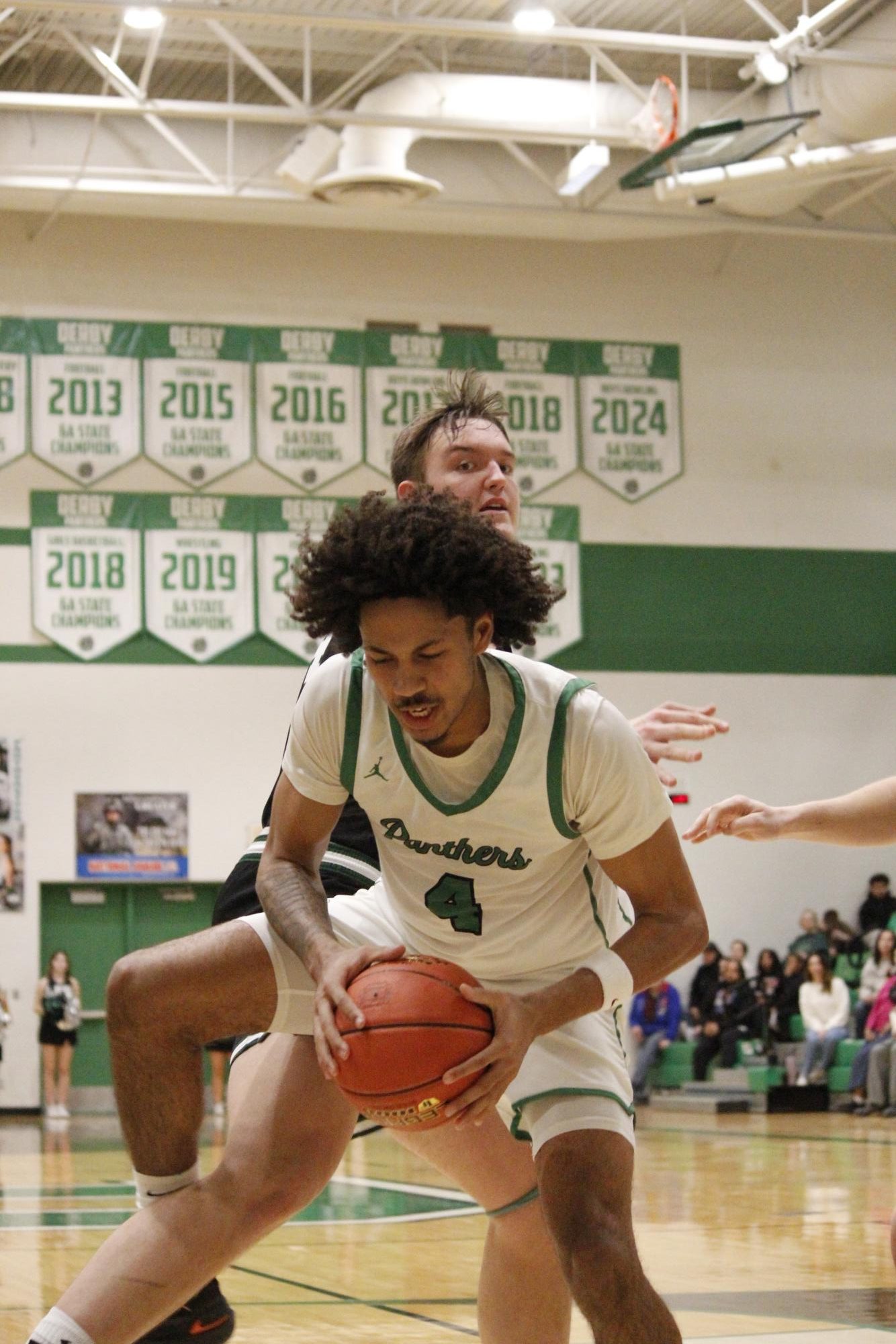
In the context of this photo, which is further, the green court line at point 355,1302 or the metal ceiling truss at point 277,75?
the metal ceiling truss at point 277,75

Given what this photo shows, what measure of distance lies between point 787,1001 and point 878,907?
2.22 meters

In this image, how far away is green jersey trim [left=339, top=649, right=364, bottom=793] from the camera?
11.3 feet

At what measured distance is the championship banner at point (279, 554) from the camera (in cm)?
1984

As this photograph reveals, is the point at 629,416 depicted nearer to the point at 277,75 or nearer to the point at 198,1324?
the point at 277,75

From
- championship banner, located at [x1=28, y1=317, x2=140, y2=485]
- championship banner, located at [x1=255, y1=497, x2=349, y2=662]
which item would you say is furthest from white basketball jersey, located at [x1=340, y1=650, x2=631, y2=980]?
championship banner, located at [x1=28, y1=317, x2=140, y2=485]

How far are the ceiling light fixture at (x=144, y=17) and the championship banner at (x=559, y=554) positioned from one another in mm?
7129

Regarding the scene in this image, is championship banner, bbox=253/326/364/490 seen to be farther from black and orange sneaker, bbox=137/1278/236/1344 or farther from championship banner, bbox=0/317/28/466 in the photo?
black and orange sneaker, bbox=137/1278/236/1344

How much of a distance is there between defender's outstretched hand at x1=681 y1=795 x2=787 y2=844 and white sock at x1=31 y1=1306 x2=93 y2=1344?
5.73 ft

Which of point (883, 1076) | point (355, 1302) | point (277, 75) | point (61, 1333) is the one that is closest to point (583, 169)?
point (277, 75)

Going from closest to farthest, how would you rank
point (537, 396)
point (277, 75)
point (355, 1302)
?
point (355, 1302), point (277, 75), point (537, 396)

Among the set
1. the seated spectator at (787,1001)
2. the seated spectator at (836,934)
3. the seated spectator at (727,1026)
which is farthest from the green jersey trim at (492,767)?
the seated spectator at (836,934)

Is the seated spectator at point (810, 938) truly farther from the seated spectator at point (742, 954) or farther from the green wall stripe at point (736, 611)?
the green wall stripe at point (736, 611)

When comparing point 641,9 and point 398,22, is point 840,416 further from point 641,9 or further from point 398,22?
point 398,22

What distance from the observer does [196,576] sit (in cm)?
1970
